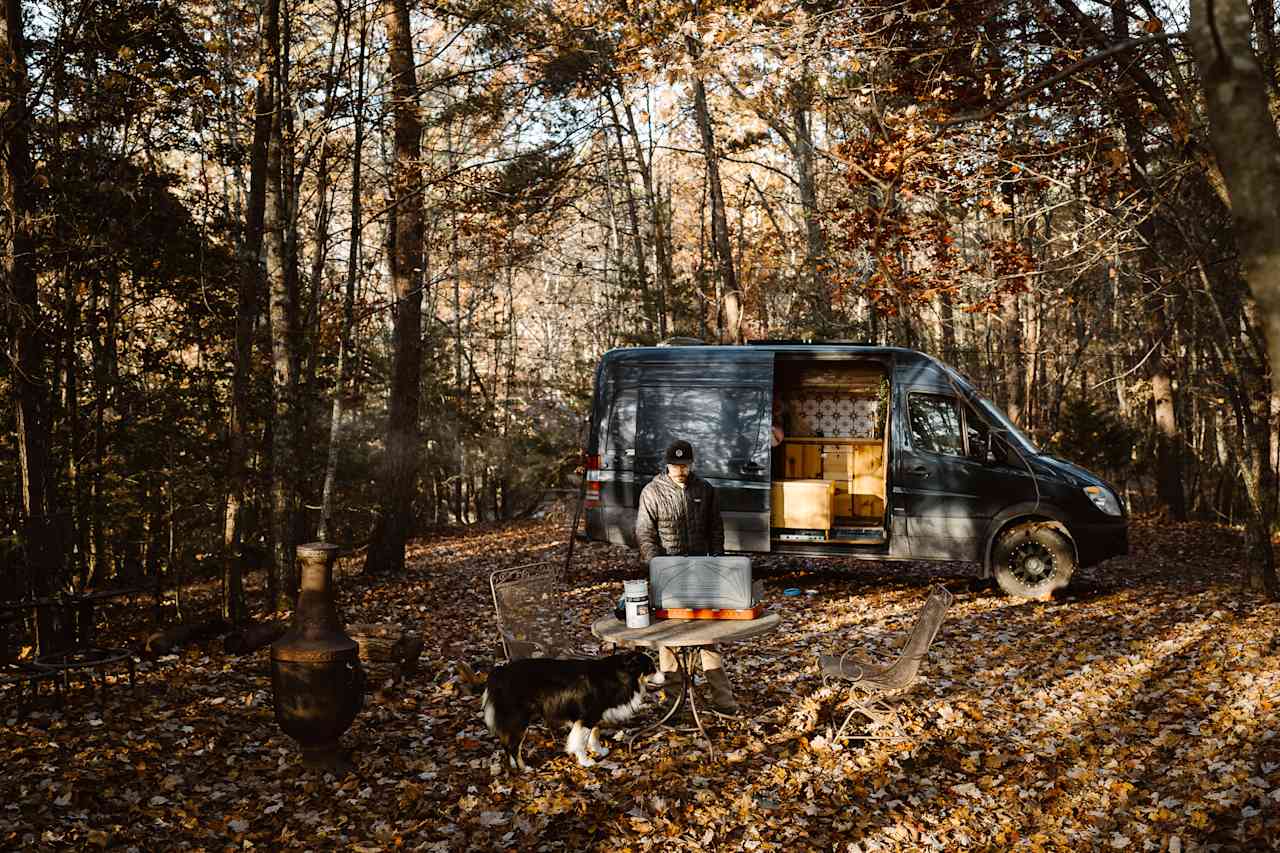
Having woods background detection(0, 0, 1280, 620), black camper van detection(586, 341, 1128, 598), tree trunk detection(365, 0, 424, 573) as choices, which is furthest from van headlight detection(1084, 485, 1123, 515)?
tree trunk detection(365, 0, 424, 573)

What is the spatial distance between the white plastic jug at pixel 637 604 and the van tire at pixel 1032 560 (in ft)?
17.7

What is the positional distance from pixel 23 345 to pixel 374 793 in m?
4.47

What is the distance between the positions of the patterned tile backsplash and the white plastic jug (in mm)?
7233

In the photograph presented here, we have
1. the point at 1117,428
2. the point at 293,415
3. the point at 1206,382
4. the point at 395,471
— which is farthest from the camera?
the point at 1206,382

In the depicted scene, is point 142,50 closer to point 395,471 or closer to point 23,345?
point 23,345

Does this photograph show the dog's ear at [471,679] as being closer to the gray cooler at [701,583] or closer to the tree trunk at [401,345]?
the gray cooler at [701,583]

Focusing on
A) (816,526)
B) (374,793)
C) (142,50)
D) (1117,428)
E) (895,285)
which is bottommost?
(374,793)

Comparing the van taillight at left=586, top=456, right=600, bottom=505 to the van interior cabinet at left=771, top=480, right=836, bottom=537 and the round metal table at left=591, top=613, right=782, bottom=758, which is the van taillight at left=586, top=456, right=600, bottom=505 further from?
the round metal table at left=591, top=613, right=782, bottom=758

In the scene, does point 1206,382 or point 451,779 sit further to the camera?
point 1206,382

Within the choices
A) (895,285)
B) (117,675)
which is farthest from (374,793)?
(895,285)

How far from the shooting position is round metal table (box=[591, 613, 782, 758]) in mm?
5219

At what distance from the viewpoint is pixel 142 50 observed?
27.5 ft

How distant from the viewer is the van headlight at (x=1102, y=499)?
936 cm

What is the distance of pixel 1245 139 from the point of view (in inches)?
127
